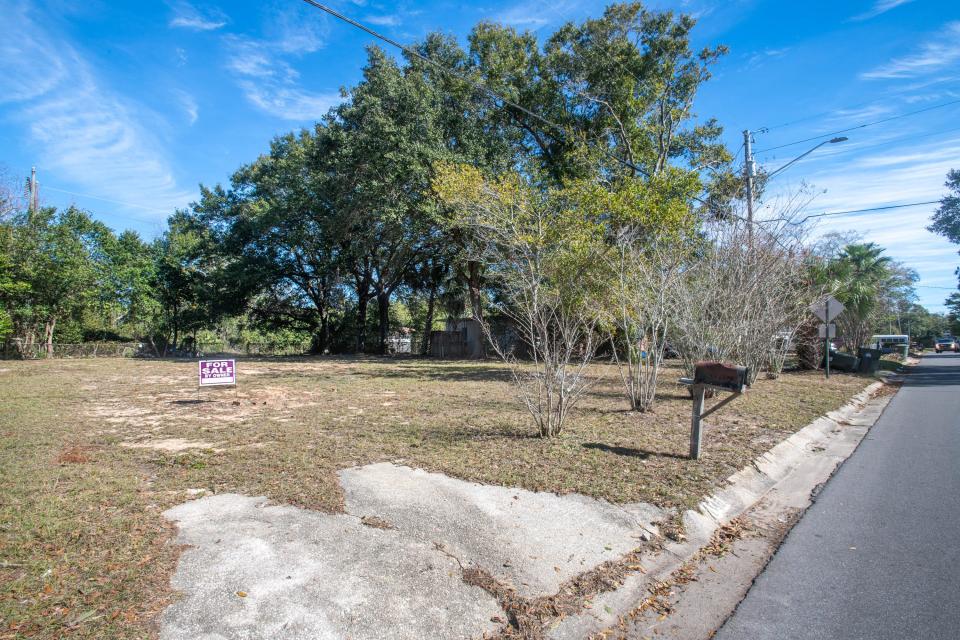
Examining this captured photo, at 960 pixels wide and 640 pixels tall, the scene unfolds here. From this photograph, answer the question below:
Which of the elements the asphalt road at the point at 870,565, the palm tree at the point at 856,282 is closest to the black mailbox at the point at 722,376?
the asphalt road at the point at 870,565

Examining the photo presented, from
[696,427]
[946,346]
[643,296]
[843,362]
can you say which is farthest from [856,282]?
[946,346]

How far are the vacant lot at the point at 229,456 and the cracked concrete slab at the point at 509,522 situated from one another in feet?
0.91

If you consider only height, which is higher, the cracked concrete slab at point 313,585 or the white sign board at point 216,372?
the white sign board at point 216,372

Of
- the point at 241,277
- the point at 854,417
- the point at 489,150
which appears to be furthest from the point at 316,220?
the point at 854,417

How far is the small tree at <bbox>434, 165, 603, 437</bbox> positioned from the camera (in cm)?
696

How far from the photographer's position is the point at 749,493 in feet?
17.7

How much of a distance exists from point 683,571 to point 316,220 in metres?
27.5

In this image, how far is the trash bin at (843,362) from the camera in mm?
20781

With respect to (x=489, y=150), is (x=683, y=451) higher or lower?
lower

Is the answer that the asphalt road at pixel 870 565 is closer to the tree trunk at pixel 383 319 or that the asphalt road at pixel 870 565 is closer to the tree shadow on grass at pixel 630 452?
the tree shadow on grass at pixel 630 452

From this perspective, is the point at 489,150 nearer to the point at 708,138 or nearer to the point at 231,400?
the point at 708,138

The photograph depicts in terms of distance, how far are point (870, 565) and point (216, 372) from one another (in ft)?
34.1

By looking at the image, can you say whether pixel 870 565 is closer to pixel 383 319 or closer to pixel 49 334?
pixel 383 319

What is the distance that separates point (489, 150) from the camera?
72.5 ft
